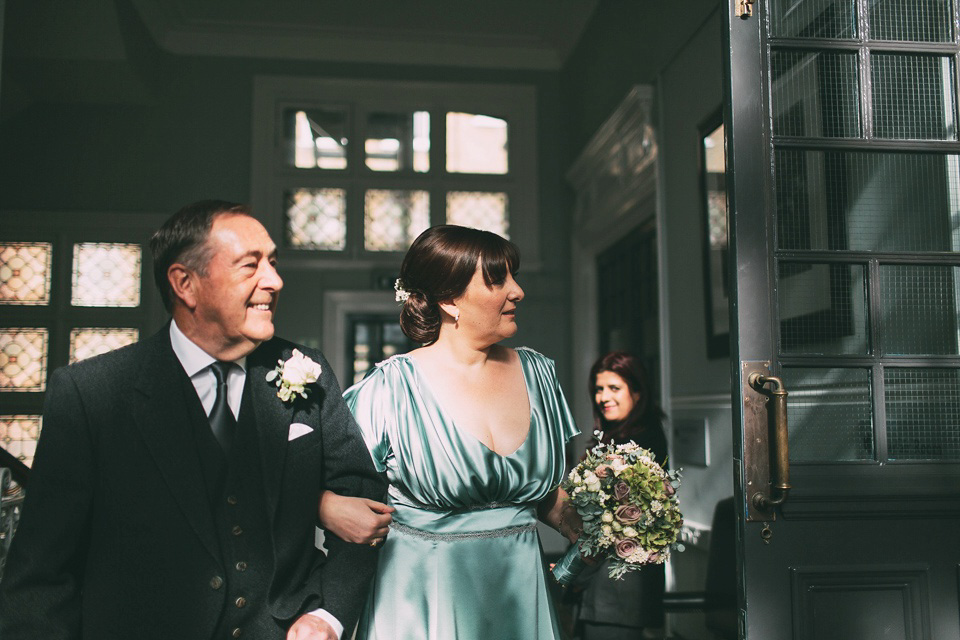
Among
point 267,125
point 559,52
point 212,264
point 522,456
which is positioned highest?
point 559,52

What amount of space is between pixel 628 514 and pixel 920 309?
3.95 feet

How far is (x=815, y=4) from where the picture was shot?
2.68 meters

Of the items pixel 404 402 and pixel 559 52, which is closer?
pixel 404 402

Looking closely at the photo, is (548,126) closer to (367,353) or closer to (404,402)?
(367,353)

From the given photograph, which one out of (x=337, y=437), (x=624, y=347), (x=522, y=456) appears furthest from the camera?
(x=624, y=347)

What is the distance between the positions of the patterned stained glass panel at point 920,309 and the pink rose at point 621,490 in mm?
1000

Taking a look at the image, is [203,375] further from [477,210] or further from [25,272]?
[25,272]

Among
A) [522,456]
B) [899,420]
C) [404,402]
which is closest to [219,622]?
[404,402]

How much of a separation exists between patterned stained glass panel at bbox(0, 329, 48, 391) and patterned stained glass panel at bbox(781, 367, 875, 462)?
7049 mm

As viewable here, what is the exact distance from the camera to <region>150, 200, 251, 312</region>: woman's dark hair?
5.82 feet

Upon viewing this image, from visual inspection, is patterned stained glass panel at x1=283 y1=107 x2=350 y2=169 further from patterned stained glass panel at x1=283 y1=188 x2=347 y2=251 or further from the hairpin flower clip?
the hairpin flower clip

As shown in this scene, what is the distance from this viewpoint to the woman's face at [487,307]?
2.21m

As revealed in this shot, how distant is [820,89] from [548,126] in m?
6.18

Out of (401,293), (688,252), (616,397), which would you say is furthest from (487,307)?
(688,252)
